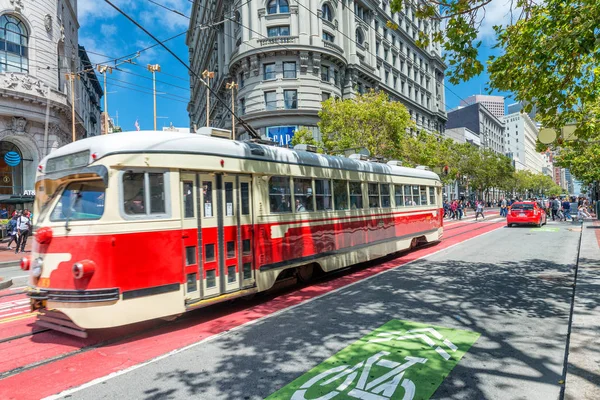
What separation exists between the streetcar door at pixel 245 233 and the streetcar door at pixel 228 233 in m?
0.09

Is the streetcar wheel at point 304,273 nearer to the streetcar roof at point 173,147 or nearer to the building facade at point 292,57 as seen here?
the streetcar roof at point 173,147

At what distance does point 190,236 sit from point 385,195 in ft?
24.6

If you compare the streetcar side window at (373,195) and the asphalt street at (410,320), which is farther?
the streetcar side window at (373,195)

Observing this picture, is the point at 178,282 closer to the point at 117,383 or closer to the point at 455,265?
the point at 117,383

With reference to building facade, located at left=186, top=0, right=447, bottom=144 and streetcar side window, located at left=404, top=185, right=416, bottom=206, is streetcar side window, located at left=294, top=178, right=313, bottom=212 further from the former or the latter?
building facade, located at left=186, top=0, right=447, bottom=144

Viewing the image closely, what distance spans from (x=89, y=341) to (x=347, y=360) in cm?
363

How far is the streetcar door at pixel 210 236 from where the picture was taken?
21.6 ft

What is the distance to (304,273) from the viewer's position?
9.20 metres

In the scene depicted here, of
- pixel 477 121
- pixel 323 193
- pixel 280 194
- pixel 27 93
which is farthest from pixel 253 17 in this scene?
pixel 477 121

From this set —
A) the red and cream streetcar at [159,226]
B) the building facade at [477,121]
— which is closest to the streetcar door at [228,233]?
the red and cream streetcar at [159,226]

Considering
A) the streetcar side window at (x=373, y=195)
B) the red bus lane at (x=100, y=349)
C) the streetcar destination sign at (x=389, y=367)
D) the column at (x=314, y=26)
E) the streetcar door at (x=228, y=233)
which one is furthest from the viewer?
the column at (x=314, y=26)

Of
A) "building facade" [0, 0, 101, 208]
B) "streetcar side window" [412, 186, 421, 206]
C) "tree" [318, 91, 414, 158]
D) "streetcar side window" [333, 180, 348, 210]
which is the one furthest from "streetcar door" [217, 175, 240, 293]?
"building facade" [0, 0, 101, 208]

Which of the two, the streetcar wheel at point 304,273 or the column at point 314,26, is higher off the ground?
the column at point 314,26

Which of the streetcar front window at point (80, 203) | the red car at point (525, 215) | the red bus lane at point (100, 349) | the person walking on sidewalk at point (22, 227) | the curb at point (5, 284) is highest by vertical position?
the streetcar front window at point (80, 203)
